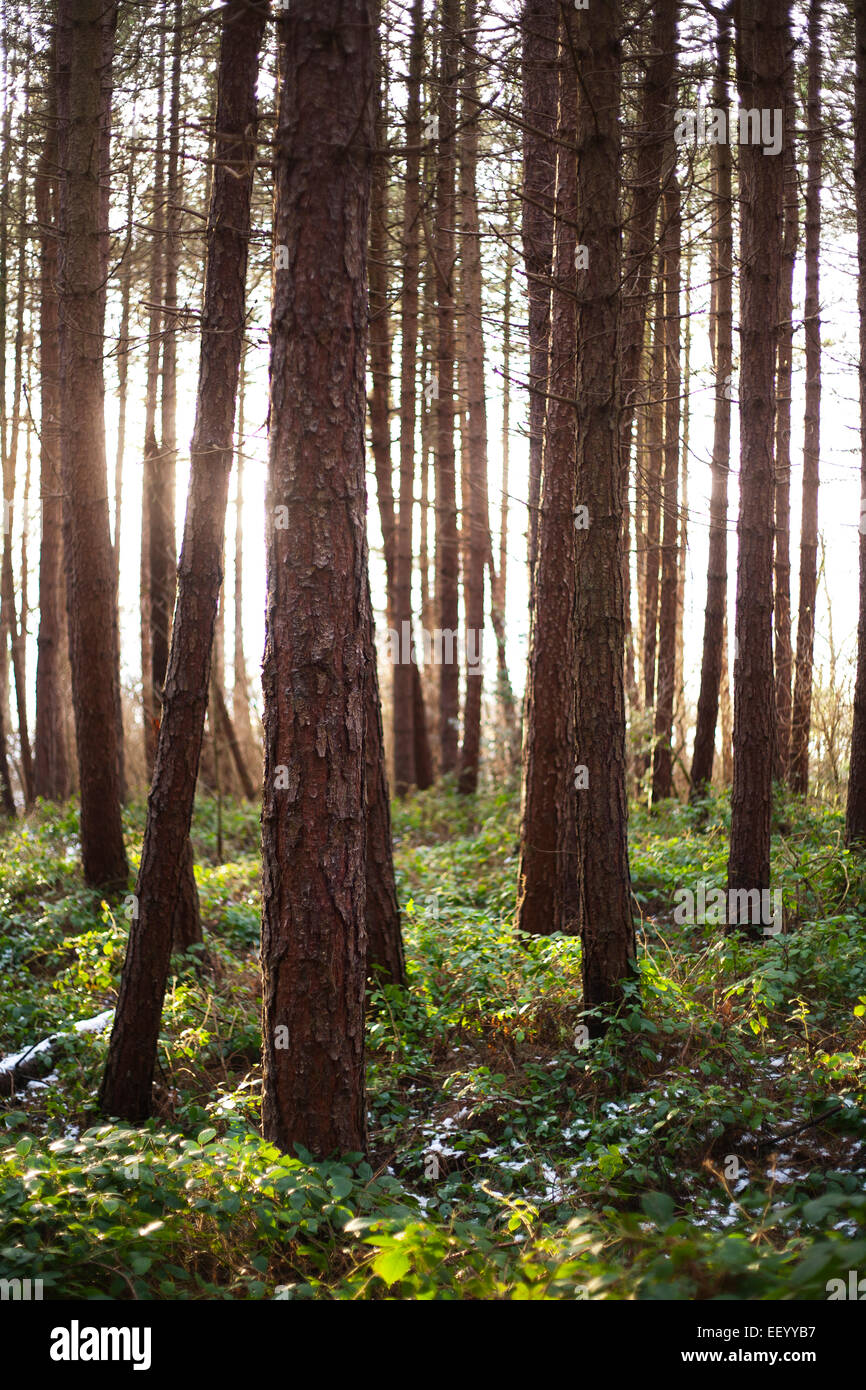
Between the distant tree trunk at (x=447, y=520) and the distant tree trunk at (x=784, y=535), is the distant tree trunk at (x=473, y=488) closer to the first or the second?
the distant tree trunk at (x=447, y=520)

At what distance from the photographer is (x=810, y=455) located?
12680 mm

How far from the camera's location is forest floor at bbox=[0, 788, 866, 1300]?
11.7 ft

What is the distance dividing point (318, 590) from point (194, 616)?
1.77 meters

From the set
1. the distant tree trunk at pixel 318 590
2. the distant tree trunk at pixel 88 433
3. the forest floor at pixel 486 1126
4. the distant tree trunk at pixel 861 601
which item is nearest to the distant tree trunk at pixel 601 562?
the forest floor at pixel 486 1126

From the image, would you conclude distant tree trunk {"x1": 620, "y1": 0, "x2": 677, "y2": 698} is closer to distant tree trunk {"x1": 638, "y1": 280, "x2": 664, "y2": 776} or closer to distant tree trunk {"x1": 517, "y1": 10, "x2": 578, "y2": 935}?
distant tree trunk {"x1": 517, "y1": 10, "x2": 578, "y2": 935}

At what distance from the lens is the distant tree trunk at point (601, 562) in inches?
232

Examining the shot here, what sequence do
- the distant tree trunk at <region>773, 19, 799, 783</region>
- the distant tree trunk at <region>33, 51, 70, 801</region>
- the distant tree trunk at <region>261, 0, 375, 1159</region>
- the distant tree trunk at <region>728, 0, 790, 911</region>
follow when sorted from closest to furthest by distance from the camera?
the distant tree trunk at <region>261, 0, 375, 1159</region>, the distant tree trunk at <region>728, 0, 790, 911</region>, the distant tree trunk at <region>773, 19, 799, 783</region>, the distant tree trunk at <region>33, 51, 70, 801</region>

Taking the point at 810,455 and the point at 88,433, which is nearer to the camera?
the point at 88,433

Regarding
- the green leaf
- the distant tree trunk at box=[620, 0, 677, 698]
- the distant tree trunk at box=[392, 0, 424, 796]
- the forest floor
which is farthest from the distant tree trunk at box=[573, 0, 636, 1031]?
the distant tree trunk at box=[392, 0, 424, 796]

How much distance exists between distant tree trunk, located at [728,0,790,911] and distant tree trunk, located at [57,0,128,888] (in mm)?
5574

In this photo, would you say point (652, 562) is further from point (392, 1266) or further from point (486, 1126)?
point (392, 1266)

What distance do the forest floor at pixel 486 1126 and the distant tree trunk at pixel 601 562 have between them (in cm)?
59

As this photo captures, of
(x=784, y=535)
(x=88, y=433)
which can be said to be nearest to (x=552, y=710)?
(x=88, y=433)
